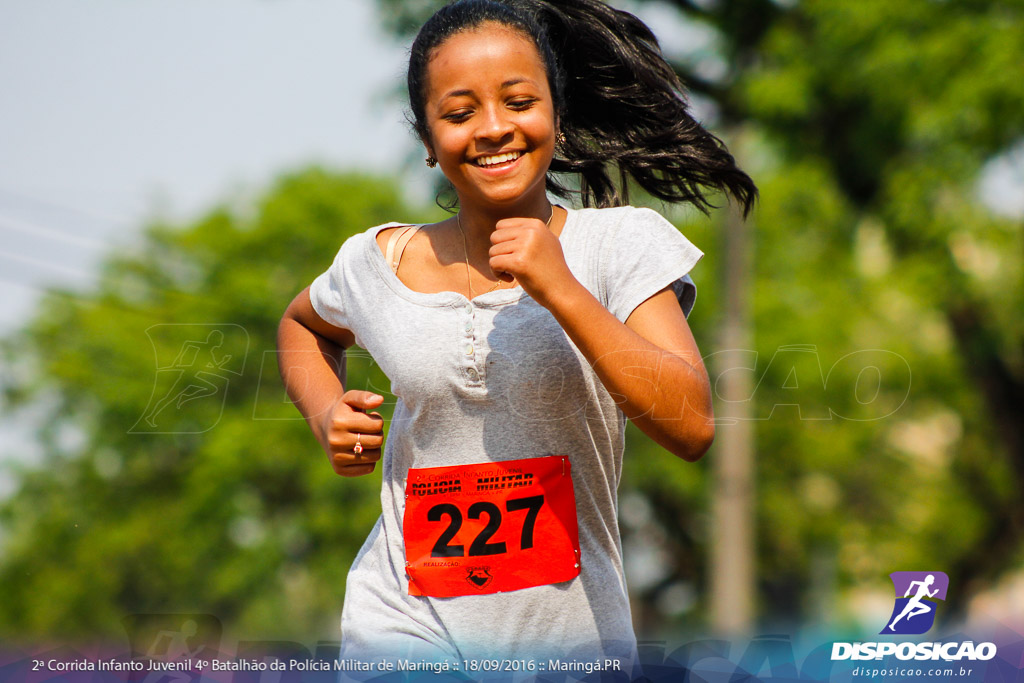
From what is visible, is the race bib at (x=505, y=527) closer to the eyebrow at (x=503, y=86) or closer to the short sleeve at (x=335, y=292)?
the short sleeve at (x=335, y=292)

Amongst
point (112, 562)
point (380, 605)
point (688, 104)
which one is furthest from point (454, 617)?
point (112, 562)

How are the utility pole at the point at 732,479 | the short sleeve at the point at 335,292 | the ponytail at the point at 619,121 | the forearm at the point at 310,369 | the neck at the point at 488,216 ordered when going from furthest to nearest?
the utility pole at the point at 732,479 < the ponytail at the point at 619,121 < the forearm at the point at 310,369 < the short sleeve at the point at 335,292 < the neck at the point at 488,216

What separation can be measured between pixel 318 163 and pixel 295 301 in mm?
19838

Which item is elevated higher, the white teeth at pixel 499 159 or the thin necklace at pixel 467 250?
the white teeth at pixel 499 159

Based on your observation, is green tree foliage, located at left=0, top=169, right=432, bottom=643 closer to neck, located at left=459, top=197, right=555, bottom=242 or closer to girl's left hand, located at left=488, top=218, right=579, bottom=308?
neck, located at left=459, top=197, right=555, bottom=242

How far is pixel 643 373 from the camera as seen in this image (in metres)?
1.81

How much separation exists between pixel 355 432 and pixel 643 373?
1.95ft

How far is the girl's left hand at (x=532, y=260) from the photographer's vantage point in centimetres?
181

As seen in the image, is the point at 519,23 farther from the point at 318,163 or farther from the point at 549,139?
the point at 318,163

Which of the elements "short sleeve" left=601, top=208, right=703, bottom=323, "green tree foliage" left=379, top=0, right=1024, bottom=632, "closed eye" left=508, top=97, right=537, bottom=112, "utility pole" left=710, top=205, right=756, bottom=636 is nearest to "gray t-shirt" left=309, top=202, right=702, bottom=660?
"short sleeve" left=601, top=208, right=703, bottom=323

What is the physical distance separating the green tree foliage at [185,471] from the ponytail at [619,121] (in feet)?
48.6

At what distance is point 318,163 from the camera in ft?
71.5

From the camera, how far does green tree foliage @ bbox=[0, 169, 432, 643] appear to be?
725 inches

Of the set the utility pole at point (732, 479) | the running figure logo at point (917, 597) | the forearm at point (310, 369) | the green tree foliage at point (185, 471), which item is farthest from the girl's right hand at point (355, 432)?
the green tree foliage at point (185, 471)
